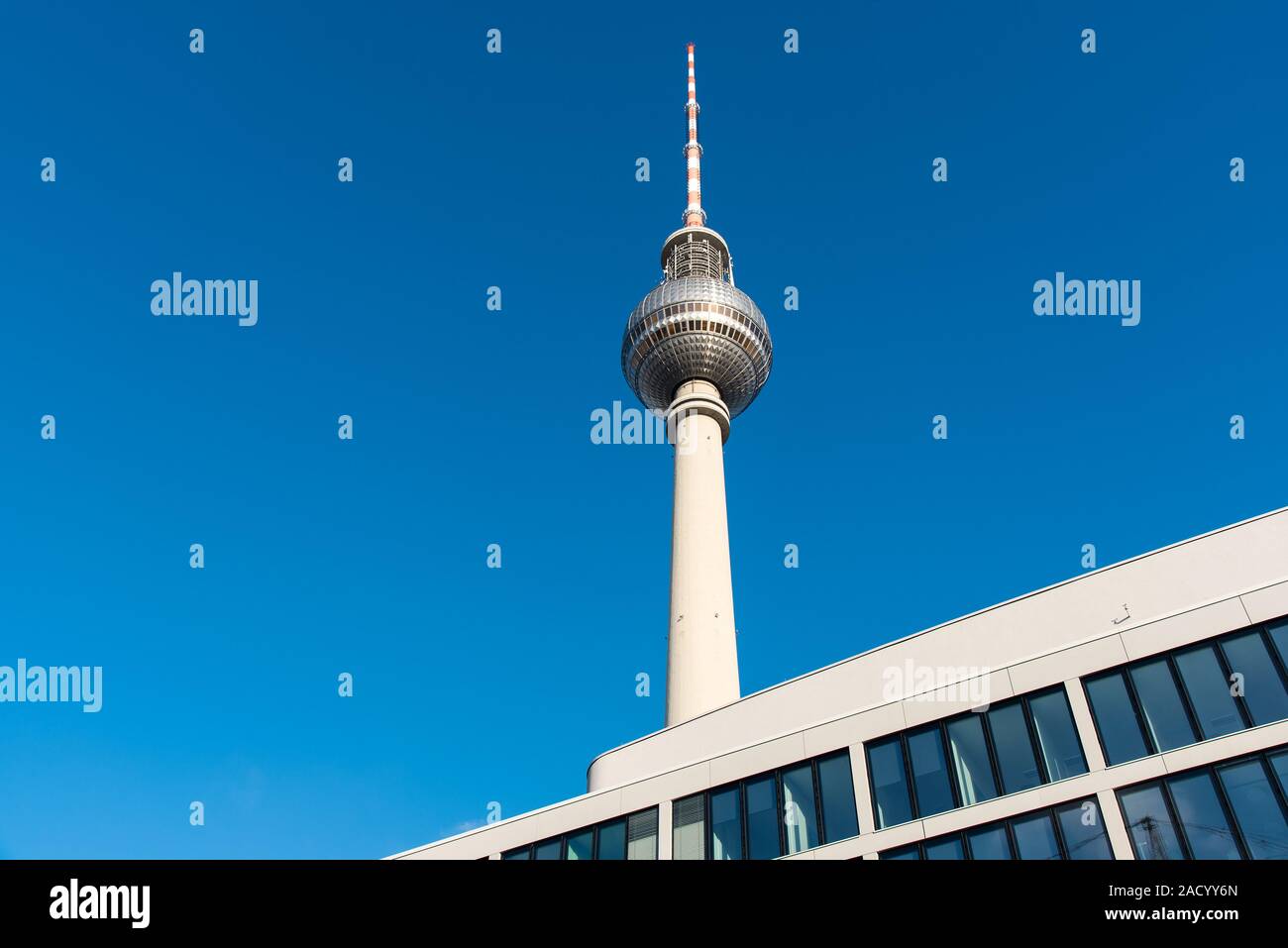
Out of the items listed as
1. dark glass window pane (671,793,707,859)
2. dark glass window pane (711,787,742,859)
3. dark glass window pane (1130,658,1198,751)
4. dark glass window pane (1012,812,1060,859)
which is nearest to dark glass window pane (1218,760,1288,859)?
dark glass window pane (1130,658,1198,751)

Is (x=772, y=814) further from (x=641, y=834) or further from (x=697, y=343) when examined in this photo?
(x=697, y=343)

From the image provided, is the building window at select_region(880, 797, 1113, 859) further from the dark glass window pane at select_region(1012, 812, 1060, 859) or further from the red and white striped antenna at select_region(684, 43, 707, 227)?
the red and white striped antenna at select_region(684, 43, 707, 227)

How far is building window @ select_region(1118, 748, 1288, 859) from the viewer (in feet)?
76.4

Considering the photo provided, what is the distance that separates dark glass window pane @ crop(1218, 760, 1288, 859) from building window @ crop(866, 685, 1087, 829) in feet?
11.0

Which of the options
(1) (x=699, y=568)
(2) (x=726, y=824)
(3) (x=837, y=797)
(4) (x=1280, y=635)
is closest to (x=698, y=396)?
(1) (x=699, y=568)

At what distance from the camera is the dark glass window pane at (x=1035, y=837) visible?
2592 cm

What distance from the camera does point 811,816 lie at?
30109mm

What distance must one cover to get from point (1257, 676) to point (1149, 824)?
4.32m

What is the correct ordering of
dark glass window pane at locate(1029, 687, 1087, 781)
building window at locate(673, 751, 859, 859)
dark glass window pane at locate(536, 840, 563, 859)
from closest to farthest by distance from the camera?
1. dark glass window pane at locate(1029, 687, 1087, 781)
2. building window at locate(673, 751, 859, 859)
3. dark glass window pane at locate(536, 840, 563, 859)

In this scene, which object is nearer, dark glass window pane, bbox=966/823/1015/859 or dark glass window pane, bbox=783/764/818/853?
dark glass window pane, bbox=966/823/1015/859

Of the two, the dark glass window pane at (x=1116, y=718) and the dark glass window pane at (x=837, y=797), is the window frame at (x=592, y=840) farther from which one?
the dark glass window pane at (x=1116, y=718)

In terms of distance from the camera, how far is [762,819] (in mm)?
31000

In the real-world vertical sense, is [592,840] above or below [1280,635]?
below
